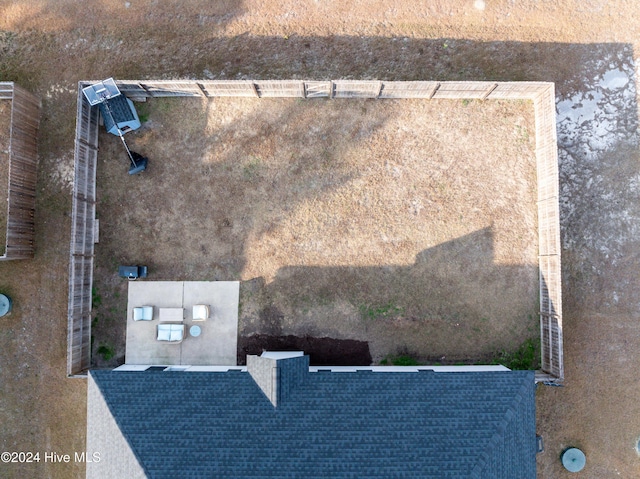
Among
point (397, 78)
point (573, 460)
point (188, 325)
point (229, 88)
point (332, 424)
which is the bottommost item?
point (573, 460)

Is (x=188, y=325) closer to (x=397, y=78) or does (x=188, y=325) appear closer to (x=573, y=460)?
(x=397, y=78)

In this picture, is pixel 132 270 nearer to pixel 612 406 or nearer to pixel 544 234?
pixel 544 234

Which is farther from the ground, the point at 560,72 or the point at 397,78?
the point at 560,72

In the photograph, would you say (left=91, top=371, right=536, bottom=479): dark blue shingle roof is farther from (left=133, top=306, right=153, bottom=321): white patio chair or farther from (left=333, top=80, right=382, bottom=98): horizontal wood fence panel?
(left=333, top=80, right=382, bottom=98): horizontal wood fence panel

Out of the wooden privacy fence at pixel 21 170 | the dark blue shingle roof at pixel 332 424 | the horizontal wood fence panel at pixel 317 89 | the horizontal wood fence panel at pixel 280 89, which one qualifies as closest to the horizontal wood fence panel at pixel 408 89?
the horizontal wood fence panel at pixel 317 89

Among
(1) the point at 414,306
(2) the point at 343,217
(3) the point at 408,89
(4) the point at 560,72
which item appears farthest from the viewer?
(4) the point at 560,72

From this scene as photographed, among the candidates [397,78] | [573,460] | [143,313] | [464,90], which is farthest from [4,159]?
[573,460]
